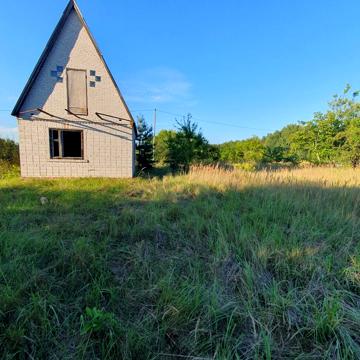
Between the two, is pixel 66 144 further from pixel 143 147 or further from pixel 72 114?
pixel 143 147

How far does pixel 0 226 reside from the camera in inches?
137

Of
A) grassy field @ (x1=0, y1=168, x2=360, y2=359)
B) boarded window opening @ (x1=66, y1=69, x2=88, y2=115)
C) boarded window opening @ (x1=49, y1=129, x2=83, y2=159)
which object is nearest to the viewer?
grassy field @ (x1=0, y1=168, x2=360, y2=359)

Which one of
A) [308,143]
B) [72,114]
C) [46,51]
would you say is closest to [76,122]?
[72,114]

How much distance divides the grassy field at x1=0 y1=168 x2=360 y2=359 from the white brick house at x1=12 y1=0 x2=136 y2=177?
263 inches

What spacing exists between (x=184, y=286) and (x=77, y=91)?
415 inches

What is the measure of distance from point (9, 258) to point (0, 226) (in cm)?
153

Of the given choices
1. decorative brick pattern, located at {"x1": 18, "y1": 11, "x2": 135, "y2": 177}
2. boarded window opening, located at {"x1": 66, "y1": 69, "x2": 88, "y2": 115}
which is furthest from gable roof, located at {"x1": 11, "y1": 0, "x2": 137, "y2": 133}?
boarded window opening, located at {"x1": 66, "y1": 69, "x2": 88, "y2": 115}

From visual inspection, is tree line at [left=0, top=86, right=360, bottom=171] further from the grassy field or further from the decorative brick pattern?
the grassy field

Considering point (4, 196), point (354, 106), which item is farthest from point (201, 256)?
point (354, 106)

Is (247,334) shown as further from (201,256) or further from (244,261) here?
(201,256)

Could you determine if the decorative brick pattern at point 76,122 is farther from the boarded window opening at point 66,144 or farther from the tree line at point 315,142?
the tree line at point 315,142

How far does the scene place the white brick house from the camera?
9.23 m

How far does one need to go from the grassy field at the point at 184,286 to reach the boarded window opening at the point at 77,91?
7.28 m

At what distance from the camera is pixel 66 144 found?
33.7 ft
